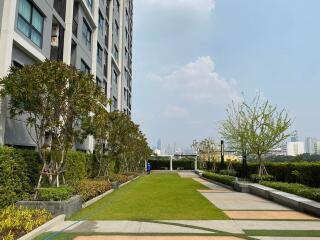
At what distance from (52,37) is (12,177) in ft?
40.6

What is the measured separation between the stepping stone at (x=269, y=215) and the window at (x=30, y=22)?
38.1 ft

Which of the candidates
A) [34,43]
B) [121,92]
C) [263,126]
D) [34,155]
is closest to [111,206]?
[34,155]

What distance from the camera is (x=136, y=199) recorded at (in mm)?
16141

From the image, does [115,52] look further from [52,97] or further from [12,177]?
[12,177]

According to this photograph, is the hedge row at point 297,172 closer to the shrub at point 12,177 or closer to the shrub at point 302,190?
the shrub at point 302,190

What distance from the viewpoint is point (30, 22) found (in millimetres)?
16406

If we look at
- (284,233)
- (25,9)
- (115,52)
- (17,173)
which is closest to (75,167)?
(17,173)

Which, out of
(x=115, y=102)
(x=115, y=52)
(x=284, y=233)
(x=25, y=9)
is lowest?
(x=284, y=233)

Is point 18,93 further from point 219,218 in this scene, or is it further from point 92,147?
point 92,147

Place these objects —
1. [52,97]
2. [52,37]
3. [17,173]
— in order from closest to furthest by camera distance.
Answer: [17,173]
[52,97]
[52,37]

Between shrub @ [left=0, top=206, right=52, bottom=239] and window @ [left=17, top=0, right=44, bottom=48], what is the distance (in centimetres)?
831

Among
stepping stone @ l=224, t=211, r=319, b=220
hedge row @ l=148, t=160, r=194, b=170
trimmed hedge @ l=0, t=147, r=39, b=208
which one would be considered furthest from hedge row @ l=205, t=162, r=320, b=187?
hedge row @ l=148, t=160, r=194, b=170

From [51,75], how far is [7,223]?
5.39 meters

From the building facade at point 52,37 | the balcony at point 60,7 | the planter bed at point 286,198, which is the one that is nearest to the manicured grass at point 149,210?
the planter bed at point 286,198
